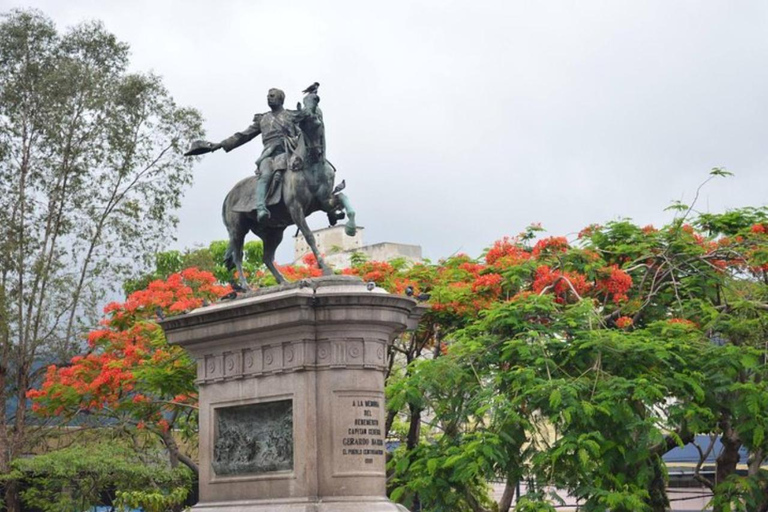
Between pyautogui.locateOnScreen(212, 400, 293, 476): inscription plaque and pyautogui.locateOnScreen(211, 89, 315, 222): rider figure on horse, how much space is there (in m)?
2.56

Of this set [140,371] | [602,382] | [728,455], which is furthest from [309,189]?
[728,455]

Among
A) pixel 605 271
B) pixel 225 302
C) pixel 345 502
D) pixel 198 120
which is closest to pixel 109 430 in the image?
pixel 198 120

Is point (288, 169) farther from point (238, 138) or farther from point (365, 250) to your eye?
point (365, 250)

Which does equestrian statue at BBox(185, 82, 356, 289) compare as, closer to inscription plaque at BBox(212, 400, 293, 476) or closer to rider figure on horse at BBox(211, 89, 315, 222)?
rider figure on horse at BBox(211, 89, 315, 222)

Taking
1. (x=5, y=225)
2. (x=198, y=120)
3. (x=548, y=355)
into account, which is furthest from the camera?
(x=198, y=120)

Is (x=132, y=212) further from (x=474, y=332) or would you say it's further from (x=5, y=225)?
(x=474, y=332)

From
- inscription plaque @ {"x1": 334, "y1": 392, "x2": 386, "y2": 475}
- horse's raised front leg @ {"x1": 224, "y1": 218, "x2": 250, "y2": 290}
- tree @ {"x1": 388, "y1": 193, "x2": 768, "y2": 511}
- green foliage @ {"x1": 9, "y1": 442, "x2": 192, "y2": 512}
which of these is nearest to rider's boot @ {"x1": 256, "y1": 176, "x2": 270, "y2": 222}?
horse's raised front leg @ {"x1": 224, "y1": 218, "x2": 250, "y2": 290}

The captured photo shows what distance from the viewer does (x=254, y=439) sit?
15.4m

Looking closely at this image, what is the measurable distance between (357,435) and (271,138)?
428cm

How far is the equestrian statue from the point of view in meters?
16.1

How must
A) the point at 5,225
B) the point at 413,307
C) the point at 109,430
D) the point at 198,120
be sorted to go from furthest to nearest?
the point at 198,120
the point at 5,225
the point at 109,430
the point at 413,307

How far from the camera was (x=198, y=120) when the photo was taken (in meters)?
36.3

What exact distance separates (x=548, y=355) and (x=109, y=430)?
1436cm

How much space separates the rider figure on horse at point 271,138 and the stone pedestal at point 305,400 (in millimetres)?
1472
